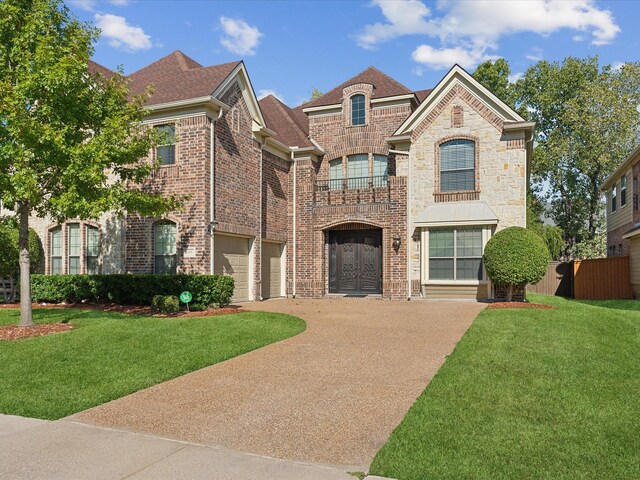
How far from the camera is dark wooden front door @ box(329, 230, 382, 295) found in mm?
19766

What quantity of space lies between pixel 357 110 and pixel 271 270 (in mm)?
7718

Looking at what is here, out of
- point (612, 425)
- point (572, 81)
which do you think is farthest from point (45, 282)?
point (572, 81)

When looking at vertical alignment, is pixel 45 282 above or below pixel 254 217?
below

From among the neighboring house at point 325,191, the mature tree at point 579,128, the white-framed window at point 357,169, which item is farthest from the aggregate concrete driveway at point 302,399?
the mature tree at point 579,128

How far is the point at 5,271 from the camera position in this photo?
16.8 m

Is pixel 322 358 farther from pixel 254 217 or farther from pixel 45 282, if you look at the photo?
pixel 45 282

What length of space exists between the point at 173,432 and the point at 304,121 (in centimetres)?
2111

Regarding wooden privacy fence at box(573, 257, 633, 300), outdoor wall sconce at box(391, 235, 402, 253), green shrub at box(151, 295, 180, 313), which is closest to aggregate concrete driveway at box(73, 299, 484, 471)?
green shrub at box(151, 295, 180, 313)

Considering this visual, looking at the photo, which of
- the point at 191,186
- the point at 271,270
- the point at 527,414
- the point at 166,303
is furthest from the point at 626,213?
the point at 527,414

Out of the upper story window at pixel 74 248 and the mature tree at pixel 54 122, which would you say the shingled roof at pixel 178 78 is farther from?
the upper story window at pixel 74 248

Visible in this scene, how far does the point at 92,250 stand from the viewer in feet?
56.4

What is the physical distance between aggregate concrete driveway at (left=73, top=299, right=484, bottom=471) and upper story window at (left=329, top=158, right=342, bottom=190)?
37.5ft

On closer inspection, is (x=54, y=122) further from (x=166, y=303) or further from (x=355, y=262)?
(x=355, y=262)

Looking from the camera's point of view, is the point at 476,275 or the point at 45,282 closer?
the point at 45,282
